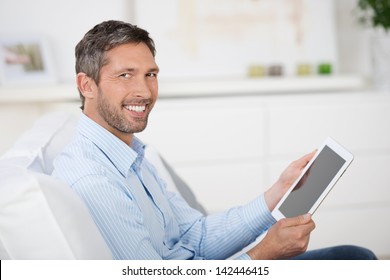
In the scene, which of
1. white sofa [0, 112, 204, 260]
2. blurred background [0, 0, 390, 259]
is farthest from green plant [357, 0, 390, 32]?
white sofa [0, 112, 204, 260]

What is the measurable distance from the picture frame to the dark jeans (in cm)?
162

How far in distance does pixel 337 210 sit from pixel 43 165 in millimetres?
1703

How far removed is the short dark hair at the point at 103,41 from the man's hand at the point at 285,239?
0.37m

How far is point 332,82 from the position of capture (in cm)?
290

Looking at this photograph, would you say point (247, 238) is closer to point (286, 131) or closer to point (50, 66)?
point (286, 131)

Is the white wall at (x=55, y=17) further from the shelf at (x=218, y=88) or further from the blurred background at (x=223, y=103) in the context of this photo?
the shelf at (x=218, y=88)

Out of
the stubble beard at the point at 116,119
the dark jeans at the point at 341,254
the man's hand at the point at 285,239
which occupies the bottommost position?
the dark jeans at the point at 341,254

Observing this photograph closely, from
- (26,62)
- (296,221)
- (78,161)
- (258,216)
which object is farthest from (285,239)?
(26,62)

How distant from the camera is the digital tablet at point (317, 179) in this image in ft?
3.98

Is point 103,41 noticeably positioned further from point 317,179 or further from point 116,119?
point 317,179

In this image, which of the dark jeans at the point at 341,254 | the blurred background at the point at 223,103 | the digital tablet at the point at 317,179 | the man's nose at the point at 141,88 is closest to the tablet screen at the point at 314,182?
the digital tablet at the point at 317,179

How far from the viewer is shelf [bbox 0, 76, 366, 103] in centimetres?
267

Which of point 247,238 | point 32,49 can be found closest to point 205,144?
point 32,49

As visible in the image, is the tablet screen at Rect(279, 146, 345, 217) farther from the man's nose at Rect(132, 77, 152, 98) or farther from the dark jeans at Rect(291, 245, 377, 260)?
the man's nose at Rect(132, 77, 152, 98)
